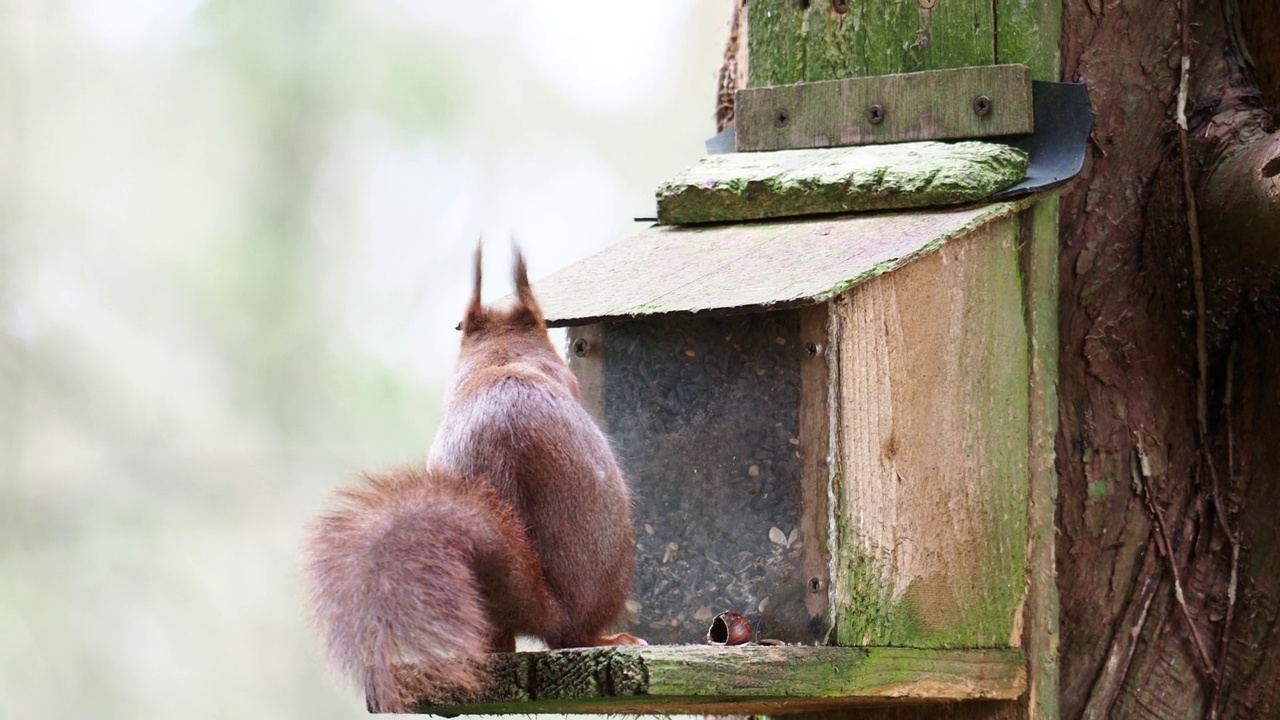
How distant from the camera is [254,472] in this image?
7480 millimetres

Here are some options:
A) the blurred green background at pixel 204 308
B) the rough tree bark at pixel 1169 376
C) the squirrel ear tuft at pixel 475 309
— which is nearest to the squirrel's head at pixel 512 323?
the squirrel ear tuft at pixel 475 309

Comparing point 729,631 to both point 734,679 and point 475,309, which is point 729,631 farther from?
point 475,309

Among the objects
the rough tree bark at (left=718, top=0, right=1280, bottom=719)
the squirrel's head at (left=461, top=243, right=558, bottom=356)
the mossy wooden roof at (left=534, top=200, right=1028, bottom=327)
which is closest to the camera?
the mossy wooden roof at (left=534, top=200, right=1028, bottom=327)

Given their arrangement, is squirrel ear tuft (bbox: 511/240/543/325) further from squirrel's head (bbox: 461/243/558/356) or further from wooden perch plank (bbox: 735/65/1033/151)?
wooden perch plank (bbox: 735/65/1033/151)

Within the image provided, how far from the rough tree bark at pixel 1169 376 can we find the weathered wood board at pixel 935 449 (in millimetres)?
230

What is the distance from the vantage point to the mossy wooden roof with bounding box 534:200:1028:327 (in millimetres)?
2207

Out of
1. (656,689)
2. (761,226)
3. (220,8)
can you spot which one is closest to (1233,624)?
(761,226)

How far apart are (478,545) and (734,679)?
38cm

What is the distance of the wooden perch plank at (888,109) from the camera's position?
8.75 ft

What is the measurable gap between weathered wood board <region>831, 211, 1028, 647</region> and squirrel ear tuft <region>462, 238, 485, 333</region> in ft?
1.95

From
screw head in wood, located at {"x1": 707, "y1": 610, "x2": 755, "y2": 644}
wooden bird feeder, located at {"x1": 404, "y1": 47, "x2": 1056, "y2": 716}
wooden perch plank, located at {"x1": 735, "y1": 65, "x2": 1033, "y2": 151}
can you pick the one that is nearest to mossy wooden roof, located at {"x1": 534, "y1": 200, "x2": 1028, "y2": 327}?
wooden bird feeder, located at {"x1": 404, "y1": 47, "x2": 1056, "y2": 716}

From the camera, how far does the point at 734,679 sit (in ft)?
6.46

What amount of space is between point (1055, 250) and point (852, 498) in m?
0.72

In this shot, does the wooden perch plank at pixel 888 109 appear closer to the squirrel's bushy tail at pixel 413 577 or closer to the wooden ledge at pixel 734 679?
the wooden ledge at pixel 734 679
